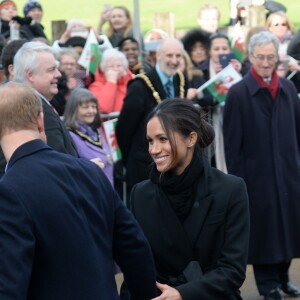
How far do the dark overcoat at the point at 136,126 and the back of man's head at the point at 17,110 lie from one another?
16.1 ft

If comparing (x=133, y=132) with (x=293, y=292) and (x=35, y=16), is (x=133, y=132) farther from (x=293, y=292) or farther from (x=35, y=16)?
(x=35, y=16)

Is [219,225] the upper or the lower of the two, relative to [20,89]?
lower

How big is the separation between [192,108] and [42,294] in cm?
129

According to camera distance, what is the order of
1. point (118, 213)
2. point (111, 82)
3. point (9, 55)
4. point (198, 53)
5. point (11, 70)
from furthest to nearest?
point (198, 53) → point (111, 82) → point (9, 55) → point (11, 70) → point (118, 213)

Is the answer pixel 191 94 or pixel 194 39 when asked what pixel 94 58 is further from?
pixel 194 39

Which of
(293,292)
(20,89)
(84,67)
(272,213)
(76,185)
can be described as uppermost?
(20,89)

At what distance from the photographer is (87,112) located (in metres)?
8.32

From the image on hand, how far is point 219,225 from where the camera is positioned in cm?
436

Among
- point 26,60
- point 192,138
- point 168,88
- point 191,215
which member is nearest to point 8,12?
point 168,88

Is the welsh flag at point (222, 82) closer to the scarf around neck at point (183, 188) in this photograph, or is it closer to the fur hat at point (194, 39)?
the fur hat at point (194, 39)

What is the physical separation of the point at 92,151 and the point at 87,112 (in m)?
0.33

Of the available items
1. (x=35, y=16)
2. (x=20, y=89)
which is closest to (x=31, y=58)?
(x=20, y=89)

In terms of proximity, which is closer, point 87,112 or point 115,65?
point 87,112

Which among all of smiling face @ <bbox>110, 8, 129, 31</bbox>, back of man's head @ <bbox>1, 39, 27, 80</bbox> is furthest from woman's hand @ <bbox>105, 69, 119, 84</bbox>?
smiling face @ <bbox>110, 8, 129, 31</bbox>
